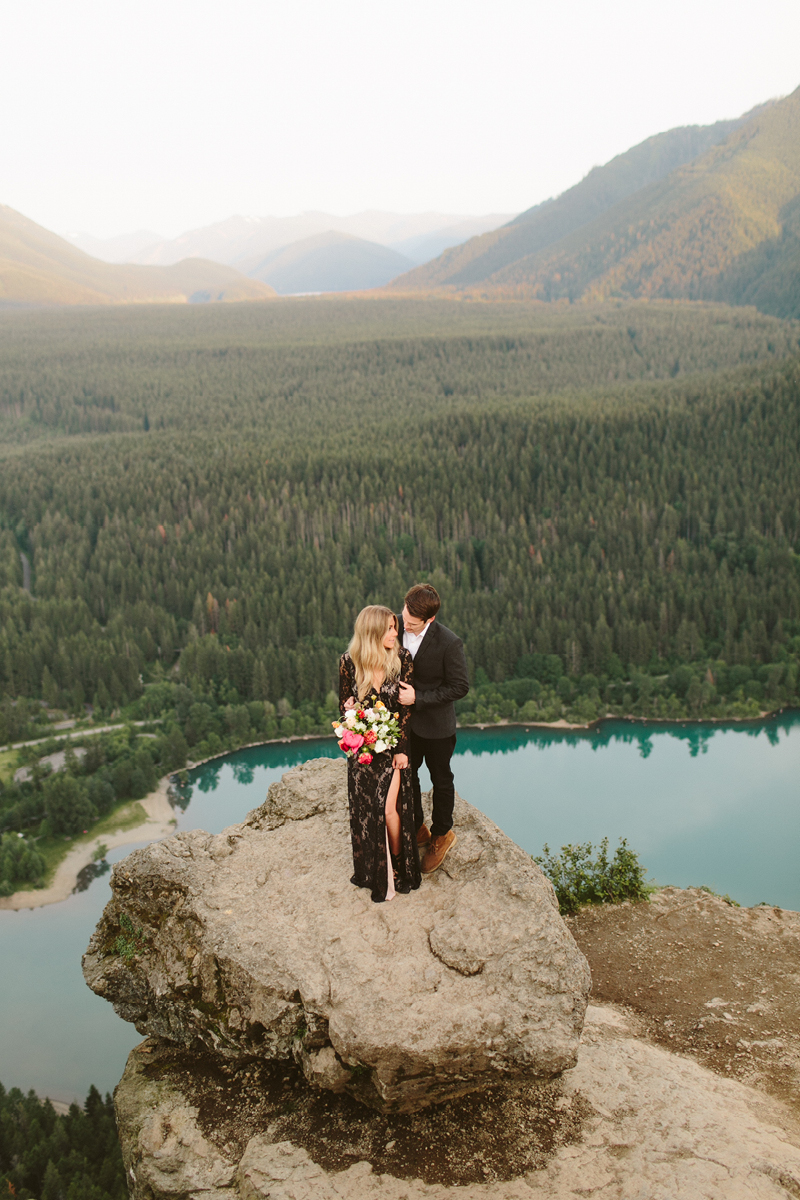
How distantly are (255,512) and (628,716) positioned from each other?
6848cm

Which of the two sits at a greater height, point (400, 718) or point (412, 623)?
point (412, 623)

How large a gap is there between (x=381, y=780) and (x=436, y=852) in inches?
59.6

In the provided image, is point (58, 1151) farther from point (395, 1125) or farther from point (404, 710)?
point (404, 710)

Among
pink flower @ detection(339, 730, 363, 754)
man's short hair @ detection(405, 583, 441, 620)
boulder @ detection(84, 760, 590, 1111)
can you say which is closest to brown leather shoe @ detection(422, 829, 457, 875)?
boulder @ detection(84, 760, 590, 1111)

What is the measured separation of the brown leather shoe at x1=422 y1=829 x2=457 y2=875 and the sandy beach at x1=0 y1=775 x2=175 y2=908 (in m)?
49.9

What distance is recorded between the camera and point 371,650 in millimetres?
9953

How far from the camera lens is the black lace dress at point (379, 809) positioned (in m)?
10.4

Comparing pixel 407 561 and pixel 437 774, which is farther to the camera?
pixel 407 561

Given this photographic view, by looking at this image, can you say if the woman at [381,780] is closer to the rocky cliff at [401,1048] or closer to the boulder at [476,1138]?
the rocky cliff at [401,1048]

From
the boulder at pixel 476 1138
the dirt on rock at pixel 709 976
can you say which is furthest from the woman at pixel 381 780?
the dirt on rock at pixel 709 976

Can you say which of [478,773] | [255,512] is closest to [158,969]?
[478,773]

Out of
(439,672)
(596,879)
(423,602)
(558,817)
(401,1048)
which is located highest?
(423,602)

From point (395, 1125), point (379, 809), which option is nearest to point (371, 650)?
point (379, 809)

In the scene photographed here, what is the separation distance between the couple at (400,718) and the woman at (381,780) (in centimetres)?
1
